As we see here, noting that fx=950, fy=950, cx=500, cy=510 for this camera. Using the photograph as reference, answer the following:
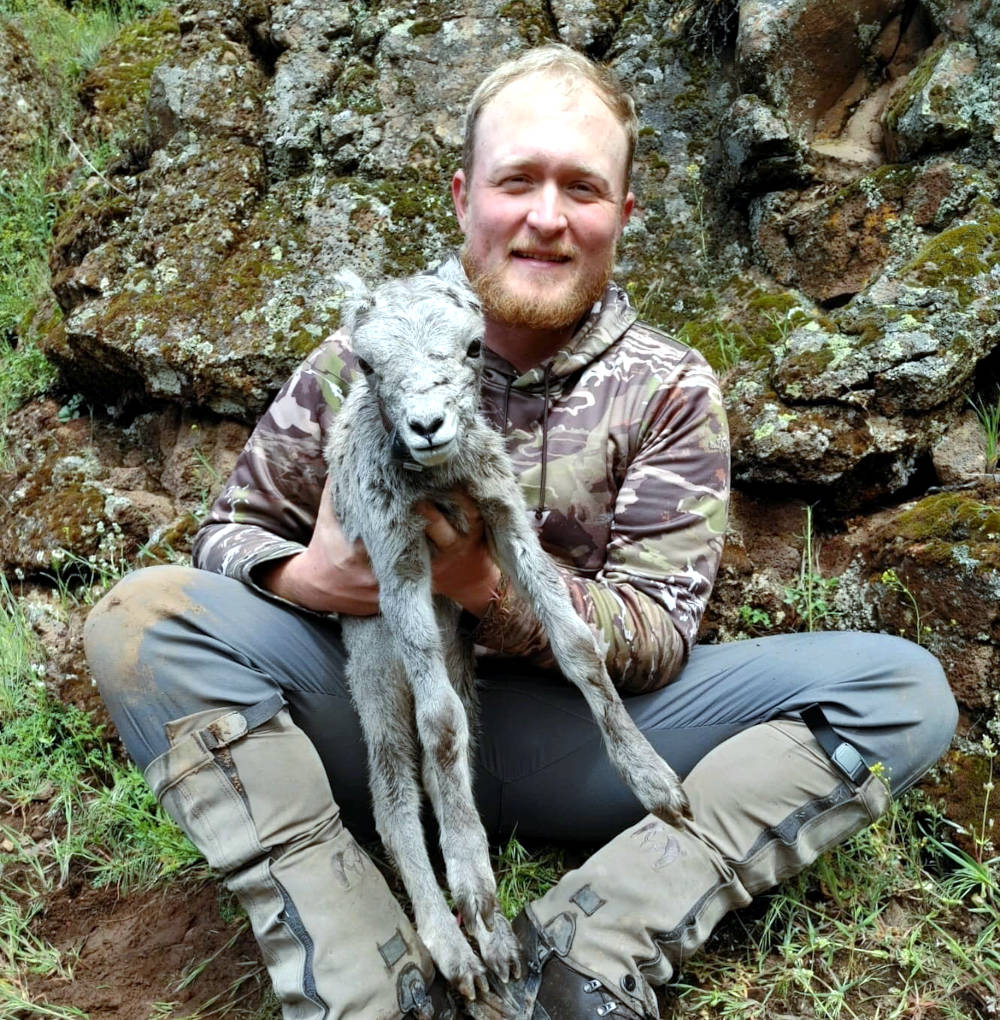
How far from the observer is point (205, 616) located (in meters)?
3.32

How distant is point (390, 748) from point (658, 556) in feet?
3.98

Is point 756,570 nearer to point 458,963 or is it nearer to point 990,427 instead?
point 990,427

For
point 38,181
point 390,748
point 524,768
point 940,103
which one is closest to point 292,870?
point 390,748

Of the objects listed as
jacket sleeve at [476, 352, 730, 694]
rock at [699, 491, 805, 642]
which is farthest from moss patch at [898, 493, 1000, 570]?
jacket sleeve at [476, 352, 730, 694]

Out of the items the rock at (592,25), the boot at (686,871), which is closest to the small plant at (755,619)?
the boot at (686,871)

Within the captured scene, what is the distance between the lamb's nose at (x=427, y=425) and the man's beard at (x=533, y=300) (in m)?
1.10

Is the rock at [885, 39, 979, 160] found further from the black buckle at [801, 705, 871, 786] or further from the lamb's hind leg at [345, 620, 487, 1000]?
the lamb's hind leg at [345, 620, 487, 1000]

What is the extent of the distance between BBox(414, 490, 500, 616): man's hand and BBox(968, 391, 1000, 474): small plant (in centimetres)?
245

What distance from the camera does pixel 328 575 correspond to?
11.2 ft

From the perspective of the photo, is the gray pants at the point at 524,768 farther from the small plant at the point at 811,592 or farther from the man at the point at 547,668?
the small plant at the point at 811,592

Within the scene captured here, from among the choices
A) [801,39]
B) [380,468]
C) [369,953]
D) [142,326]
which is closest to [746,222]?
[801,39]

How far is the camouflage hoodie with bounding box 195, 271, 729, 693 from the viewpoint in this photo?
3.47m

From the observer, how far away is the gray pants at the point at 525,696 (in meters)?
3.25

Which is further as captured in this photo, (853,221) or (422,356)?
(853,221)
